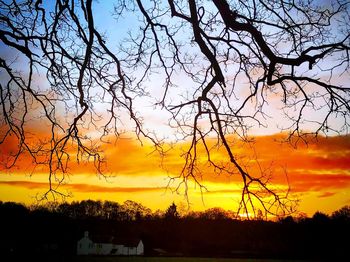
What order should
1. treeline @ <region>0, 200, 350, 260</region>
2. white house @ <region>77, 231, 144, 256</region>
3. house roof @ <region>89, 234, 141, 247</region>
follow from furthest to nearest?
1. house roof @ <region>89, 234, 141, 247</region>
2. white house @ <region>77, 231, 144, 256</region>
3. treeline @ <region>0, 200, 350, 260</region>

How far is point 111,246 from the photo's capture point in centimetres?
7394

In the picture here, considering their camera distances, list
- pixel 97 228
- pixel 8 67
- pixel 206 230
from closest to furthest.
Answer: pixel 8 67 < pixel 206 230 < pixel 97 228

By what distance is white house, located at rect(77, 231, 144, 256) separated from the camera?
70.9 metres

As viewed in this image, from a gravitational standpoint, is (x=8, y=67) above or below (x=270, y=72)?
above

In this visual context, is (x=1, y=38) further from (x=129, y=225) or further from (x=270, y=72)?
(x=129, y=225)

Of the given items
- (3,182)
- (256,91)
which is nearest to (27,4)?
(3,182)

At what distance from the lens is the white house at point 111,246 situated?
233 ft

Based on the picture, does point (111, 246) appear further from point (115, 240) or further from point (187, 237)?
point (187, 237)

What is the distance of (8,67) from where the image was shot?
21.0 ft

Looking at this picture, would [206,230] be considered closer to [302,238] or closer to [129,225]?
[302,238]

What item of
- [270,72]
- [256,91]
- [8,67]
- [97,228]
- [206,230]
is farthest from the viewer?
[97,228]

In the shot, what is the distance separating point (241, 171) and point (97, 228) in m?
84.2

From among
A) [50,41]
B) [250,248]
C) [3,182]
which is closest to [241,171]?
[50,41]

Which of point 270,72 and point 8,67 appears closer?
point 270,72
